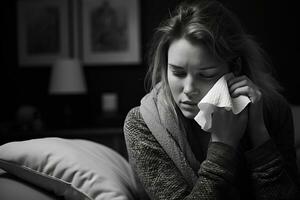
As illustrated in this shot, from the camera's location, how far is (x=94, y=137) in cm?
287

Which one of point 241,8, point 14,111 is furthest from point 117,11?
point 14,111

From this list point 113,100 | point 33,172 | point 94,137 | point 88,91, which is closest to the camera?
point 33,172

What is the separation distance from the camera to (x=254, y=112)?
3.85ft

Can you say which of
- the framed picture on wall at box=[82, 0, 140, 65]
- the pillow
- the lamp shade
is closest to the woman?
the pillow

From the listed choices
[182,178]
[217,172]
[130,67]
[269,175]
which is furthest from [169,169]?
[130,67]

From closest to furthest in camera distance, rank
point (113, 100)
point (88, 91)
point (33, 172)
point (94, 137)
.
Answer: point (33, 172) → point (94, 137) → point (113, 100) → point (88, 91)

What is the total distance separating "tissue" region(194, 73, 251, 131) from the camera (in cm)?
109

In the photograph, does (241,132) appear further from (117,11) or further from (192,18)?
(117,11)

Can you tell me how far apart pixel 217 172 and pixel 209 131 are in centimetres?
14

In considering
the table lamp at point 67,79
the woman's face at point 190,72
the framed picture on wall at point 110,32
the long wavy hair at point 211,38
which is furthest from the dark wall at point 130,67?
the woman's face at point 190,72

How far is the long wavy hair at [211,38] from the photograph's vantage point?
3.77ft

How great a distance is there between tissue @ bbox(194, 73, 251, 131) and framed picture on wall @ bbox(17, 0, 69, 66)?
8.18ft

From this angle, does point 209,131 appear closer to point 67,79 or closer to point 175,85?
point 175,85

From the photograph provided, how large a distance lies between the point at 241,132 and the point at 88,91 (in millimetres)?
2394
